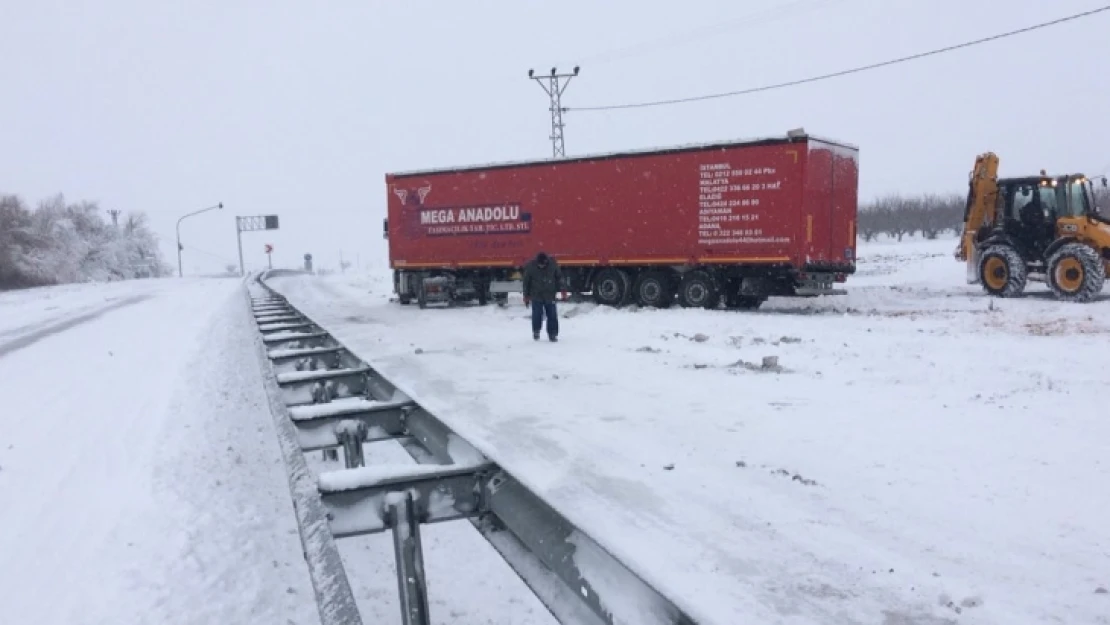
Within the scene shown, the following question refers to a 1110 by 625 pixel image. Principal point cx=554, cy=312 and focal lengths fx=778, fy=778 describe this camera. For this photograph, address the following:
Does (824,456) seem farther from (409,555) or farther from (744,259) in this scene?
(744,259)

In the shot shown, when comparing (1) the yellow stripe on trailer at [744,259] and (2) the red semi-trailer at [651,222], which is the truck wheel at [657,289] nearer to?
(2) the red semi-trailer at [651,222]

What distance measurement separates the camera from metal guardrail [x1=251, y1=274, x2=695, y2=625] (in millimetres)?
2242

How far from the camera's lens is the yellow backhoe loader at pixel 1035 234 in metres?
17.1

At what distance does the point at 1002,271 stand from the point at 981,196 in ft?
6.84

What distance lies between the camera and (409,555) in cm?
290

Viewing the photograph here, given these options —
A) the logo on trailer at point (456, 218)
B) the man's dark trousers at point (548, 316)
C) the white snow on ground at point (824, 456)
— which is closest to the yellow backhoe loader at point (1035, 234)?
the white snow on ground at point (824, 456)

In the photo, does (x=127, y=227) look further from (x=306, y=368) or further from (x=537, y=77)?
(x=306, y=368)

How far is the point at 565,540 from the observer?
97.2 inches

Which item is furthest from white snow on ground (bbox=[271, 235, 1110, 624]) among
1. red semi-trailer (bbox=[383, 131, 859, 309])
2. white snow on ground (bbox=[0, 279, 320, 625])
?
red semi-trailer (bbox=[383, 131, 859, 309])

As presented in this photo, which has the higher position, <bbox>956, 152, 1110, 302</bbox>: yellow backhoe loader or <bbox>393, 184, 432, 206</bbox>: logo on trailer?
<bbox>393, 184, 432, 206</bbox>: logo on trailer

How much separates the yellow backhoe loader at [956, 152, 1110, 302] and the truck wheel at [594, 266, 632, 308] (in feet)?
28.2

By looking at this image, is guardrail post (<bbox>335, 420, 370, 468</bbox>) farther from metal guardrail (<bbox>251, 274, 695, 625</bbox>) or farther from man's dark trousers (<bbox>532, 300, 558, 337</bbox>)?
man's dark trousers (<bbox>532, 300, 558, 337</bbox>)

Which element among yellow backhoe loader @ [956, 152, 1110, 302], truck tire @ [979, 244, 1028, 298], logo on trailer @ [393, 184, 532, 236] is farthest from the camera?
logo on trailer @ [393, 184, 532, 236]

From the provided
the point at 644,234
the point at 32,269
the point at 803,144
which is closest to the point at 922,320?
the point at 803,144
